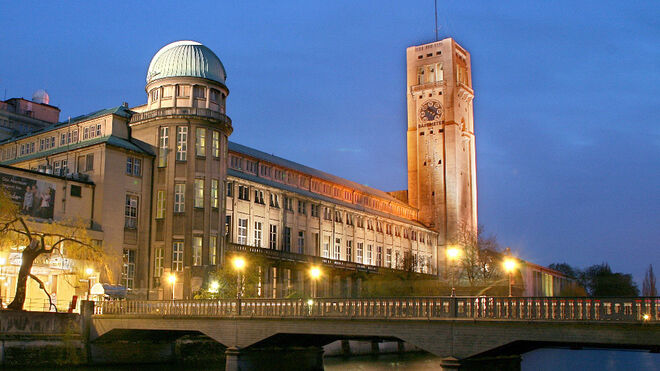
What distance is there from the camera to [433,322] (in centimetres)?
3788

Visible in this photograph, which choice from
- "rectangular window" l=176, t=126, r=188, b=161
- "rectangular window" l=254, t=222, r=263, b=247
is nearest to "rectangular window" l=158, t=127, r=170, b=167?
"rectangular window" l=176, t=126, r=188, b=161

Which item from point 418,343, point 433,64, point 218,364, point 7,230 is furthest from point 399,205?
point 418,343

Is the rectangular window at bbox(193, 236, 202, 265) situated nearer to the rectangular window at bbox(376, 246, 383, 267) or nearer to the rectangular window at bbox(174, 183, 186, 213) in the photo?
the rectangular window at bbox(174, 183, 186, 213)

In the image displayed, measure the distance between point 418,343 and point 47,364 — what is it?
29286 mm

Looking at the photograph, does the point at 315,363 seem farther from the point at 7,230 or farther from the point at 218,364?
the point at 7,230

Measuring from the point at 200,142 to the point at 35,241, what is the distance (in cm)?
2398

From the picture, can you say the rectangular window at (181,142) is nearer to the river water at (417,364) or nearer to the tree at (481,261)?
the river water at (417,364)

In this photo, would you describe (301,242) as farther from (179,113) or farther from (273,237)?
(179,113)

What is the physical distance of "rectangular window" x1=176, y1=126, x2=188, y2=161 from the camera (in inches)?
2948

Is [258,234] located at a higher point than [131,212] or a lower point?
lower

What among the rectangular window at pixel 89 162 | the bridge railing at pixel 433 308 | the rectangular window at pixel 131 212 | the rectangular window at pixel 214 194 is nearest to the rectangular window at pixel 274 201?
the rectangular window at pixel 214 194

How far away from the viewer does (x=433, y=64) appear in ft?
517

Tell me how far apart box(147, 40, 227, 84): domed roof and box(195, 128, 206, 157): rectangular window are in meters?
5.87

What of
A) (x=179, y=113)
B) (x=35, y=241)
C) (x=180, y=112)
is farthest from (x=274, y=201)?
(x=35, y=241)
